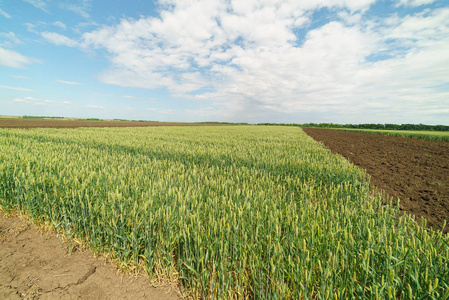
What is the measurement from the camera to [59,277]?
95.7 inches

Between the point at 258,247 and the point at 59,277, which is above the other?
the point at 258,247

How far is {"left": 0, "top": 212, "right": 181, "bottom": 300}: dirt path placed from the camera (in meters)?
2.20

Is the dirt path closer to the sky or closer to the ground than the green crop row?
closer to the ground

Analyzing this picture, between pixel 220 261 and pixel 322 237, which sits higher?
pixel 322 237

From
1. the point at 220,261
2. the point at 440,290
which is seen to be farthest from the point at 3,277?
the point at 440,290

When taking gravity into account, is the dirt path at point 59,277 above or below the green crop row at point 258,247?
below

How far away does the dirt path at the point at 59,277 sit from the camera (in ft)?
7.22

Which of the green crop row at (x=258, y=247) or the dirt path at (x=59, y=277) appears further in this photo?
the dirt path at (x=59, y=277)

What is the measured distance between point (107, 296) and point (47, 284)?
818 millimetres

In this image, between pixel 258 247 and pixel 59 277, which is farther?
pixel 59 277

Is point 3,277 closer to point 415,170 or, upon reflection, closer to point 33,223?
point 33,223

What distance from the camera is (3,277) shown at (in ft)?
8.05

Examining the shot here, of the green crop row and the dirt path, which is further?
the dirt path

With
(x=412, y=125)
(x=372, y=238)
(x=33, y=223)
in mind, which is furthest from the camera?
(x=412, y=125)
